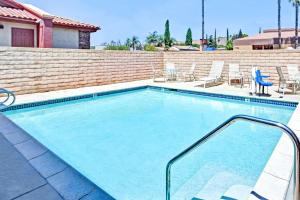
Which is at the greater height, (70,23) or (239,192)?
(70,23)

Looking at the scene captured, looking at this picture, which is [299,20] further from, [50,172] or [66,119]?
[50,172]

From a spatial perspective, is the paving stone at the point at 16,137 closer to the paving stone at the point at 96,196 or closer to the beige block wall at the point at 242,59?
the paving stone at the point at 96,196

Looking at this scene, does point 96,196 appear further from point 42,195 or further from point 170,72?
point 170,72

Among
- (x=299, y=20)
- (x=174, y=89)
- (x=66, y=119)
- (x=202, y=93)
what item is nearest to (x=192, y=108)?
(x=202, y=93)

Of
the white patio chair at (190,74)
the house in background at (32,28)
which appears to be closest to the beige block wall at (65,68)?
the white patio chair at (190,74)

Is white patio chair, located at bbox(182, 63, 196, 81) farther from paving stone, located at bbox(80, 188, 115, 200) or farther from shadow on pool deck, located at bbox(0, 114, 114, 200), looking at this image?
paving stone, located at bbox(80, 188, 115, 200)

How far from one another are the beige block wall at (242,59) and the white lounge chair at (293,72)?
0.61 metres

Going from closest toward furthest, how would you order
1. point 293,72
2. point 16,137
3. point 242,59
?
1. point 16,137
2. point 293,72
3. point 242,59

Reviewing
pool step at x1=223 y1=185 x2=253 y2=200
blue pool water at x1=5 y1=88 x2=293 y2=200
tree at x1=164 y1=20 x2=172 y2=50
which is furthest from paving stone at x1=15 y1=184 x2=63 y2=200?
tree at x1=164 y1=20 x2=172 y2=50

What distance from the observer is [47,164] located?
344cm

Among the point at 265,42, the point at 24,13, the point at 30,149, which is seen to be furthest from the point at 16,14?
the point at 265,42

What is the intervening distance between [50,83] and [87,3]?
13.5m

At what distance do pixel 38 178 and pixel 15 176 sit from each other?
27 cm

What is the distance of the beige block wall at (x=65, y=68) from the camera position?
9.09 metres
